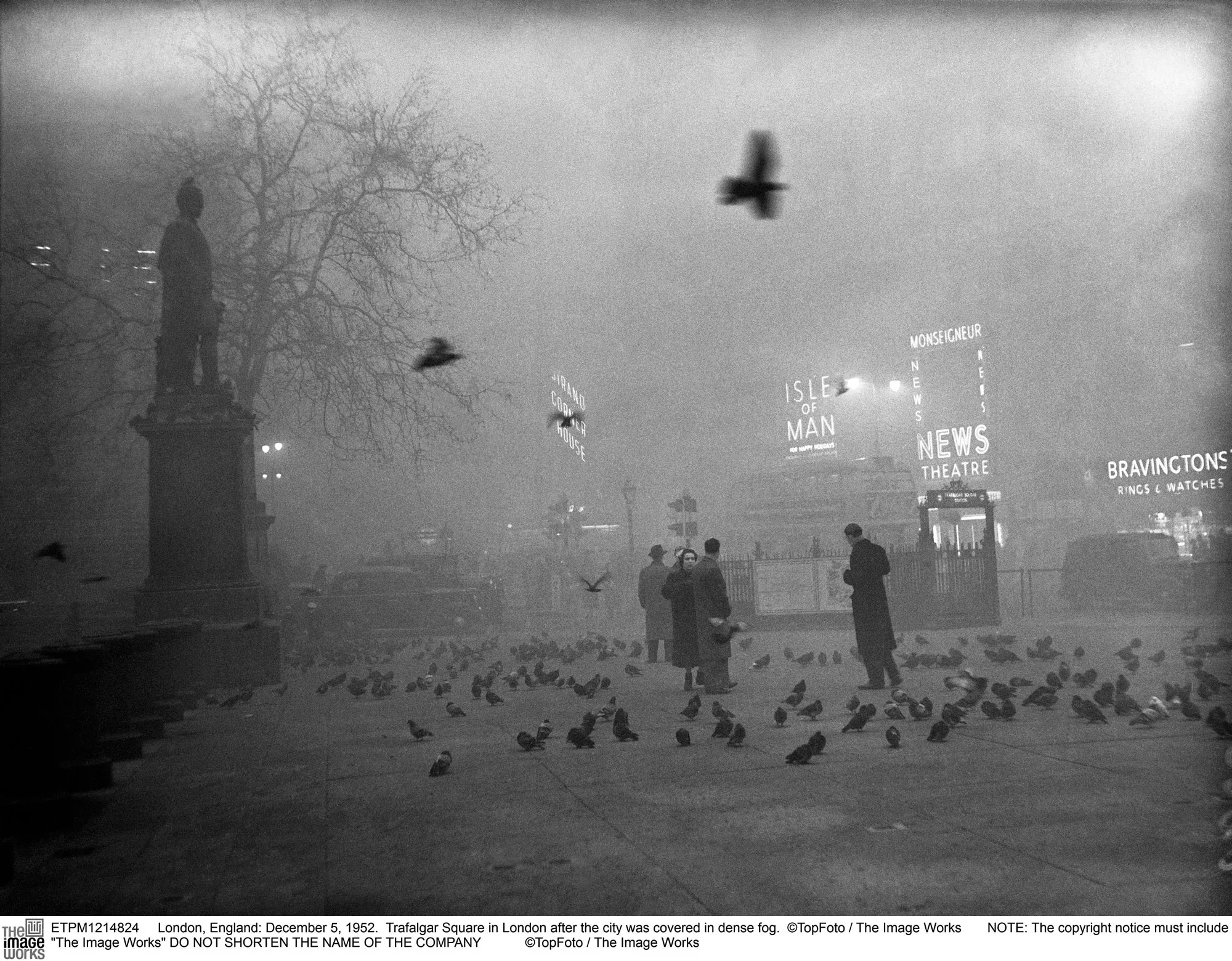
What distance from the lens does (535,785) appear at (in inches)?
242

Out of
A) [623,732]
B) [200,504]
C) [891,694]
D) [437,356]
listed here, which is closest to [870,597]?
[891,694]

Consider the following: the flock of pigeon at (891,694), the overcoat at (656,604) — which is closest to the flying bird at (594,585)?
the overcoat at (656,604)

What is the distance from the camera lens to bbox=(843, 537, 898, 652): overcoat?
34.6 ft

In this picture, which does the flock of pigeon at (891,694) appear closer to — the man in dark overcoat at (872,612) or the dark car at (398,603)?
the man in dark overcoat at (872,612)

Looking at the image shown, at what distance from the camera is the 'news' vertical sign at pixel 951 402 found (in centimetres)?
7488

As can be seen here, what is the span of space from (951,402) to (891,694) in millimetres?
73277

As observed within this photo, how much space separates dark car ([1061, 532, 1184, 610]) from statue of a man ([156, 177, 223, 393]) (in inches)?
741

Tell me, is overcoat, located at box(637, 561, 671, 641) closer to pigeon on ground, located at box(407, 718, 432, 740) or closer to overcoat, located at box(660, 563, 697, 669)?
overcoat, located at box(660, 563, 697, 669)

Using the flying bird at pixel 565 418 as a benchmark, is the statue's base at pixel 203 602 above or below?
below

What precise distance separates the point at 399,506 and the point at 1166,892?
46625 millimetres

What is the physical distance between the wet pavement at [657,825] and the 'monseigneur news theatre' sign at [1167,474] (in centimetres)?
3044

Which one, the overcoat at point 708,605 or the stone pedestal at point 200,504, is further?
the stone pedestal at point 200,504

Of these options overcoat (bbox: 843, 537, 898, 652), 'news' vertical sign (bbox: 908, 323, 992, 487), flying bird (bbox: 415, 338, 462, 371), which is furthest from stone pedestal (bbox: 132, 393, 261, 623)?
'news' vertical sign (bbox: 908, 323, 992, 487)

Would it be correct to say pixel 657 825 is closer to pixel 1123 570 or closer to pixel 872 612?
pixel 872 612
